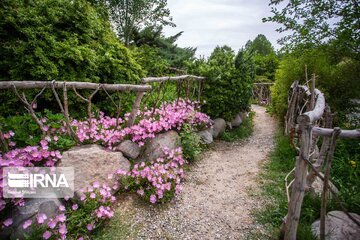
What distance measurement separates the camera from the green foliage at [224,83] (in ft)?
20.4

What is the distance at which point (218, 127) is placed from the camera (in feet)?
20.5

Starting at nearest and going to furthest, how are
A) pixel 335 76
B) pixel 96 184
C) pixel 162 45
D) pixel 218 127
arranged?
pixel 96 184 < pixel 335 76 < pixel 218 127 < pixel 162 45

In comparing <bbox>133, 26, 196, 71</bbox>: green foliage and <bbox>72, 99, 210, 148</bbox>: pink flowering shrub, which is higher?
<bbox>133, 26, 196, 71</bbox>: green foliage

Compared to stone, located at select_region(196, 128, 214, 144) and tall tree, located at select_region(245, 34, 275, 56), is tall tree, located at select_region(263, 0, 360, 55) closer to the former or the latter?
stone, located at select_region(196, 128, 214, 144)

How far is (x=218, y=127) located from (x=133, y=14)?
55.4 feet

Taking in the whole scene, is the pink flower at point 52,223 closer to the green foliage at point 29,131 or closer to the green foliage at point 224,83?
the green foliage at point 29,131

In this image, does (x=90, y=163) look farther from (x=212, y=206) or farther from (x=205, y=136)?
(x=205, y=136)

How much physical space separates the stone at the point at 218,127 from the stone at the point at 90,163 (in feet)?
11.4

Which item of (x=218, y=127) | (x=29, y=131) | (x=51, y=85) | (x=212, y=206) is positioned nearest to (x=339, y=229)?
(x=212, y=206)

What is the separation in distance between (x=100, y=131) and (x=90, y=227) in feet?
5.01

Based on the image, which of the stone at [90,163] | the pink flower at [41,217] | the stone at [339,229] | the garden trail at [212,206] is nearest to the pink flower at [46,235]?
the pink flower at [41,217]

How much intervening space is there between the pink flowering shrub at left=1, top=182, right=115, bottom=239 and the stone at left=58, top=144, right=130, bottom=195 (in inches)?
5.6

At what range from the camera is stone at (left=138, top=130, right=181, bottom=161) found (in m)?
3.86

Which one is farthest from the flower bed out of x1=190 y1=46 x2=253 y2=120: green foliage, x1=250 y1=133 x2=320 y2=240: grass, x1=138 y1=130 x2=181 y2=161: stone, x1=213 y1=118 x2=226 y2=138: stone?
x1=190 y1=46 x2=253 y2=120: green foliage
